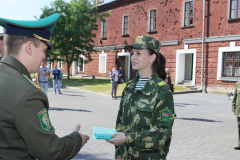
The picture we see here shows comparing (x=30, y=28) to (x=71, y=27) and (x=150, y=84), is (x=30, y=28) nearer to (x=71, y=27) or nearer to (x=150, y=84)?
(x=150, y=84)

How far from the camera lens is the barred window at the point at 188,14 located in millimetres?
21688

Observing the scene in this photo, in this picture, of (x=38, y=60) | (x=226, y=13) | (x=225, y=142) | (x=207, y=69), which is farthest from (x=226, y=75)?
(x=38, y=60)

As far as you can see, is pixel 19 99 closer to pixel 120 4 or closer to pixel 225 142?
pixel 225 142

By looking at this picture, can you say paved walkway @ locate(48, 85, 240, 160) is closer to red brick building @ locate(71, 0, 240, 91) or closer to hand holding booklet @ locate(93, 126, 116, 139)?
hand holding booklet @ locate(93, 126, 116, 139)

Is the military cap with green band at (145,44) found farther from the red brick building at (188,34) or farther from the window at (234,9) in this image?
the window at (234,9)

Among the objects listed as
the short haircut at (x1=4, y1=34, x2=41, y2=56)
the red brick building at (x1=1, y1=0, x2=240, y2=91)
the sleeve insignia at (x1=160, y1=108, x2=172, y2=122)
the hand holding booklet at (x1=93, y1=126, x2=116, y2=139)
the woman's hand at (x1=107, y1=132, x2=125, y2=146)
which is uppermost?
the red brick building at (x1=1, y1=0, x2=240, y2=91)

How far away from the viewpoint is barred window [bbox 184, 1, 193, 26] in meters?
21.7

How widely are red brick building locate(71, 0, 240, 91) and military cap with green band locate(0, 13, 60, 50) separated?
18.6 m

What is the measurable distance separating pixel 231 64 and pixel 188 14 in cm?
558

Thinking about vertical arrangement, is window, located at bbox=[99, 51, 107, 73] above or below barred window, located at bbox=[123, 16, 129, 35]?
below

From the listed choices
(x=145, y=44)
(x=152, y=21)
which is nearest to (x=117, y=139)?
(x=145, y=44)

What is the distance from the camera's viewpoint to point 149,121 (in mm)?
2605

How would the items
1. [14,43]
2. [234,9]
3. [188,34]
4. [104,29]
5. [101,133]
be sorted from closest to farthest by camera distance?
[14,43]
[101,133]
[234,9]
[188,34]
[104,29]

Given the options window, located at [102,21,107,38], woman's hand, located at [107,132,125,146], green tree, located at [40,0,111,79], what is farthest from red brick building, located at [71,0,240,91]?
woman's hand, located at [107,132,125,146]
